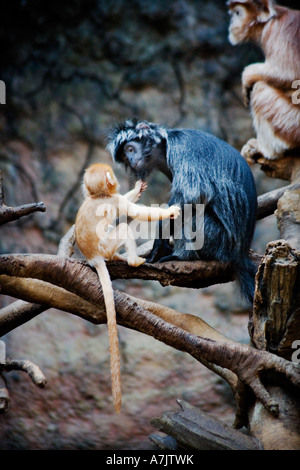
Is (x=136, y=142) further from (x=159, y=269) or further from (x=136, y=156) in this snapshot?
(x=159, y=269)

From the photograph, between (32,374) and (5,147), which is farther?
(5,147)

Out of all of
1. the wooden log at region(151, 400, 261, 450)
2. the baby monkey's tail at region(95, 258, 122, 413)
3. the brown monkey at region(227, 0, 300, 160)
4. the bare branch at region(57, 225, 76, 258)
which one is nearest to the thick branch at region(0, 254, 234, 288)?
the baby monkey's tail at region(95, 258, 122, 413)

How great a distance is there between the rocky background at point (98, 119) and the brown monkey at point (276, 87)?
1323 millimetres

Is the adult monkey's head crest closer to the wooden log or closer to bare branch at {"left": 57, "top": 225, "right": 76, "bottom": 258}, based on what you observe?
bare branch at {"left": 57, "top": 225, "right": 76, "bottom": 258}

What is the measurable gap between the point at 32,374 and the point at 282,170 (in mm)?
2649

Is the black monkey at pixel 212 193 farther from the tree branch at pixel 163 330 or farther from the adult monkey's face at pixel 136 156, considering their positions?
the tree branch at pixel 163 330

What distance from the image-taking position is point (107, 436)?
4.91 m

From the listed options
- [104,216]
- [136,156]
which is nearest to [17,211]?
[104,216]

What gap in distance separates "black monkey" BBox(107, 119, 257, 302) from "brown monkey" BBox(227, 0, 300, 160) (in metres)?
0.94

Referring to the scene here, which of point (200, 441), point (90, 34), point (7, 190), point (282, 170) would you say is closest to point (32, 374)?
point (200, 441)

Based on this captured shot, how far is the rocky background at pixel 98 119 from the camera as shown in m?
5.11

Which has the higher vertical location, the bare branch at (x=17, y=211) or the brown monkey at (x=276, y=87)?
the brown monkey at (x=276, y=87)

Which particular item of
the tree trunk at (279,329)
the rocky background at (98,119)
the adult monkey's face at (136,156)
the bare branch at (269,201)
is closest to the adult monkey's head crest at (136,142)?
the adult monkey's face at (136,156)
